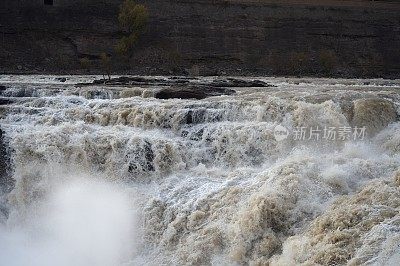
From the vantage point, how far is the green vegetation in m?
24.9

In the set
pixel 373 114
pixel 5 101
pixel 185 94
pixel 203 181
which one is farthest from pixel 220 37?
pixel 203 181

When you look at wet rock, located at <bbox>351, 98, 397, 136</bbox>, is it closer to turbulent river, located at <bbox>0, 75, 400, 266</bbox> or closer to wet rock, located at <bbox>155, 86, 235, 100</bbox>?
turbulent river, located at <bbox>0, 75, 400, 266</bbox>

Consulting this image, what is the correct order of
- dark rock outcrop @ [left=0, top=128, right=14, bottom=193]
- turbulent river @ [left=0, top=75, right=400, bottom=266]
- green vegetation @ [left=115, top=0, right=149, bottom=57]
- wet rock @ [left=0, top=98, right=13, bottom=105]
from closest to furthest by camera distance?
1. turbulent river @ [left=0, top=75, right=400, bottom=266]
2. dark rock outcrop @ [left=0, top=128, right=14, bottom=193]
3. wet rock @ [left=0, top=98, right=13, bottom=105]
4. green vegetation @ [left=115, top=0, right=149, bottom=57]

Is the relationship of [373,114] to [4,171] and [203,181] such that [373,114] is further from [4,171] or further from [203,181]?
[4,171]

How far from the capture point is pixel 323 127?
399 inches

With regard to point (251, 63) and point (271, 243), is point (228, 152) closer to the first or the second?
point (271, 243)

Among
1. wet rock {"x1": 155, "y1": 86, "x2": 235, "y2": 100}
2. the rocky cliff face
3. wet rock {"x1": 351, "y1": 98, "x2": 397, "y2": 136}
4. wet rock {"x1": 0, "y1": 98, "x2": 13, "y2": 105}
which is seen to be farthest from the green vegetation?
wet rock {"x1": 351, "y1": 98, "x2": 397, "y2": 136}

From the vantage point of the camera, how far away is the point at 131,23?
25.2 metres

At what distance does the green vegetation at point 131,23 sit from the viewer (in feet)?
81.7

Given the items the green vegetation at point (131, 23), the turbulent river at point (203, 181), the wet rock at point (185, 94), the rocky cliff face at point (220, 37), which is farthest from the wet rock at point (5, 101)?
the green vegetation at point (131, 23)

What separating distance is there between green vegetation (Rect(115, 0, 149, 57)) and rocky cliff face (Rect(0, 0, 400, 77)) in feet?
1.39

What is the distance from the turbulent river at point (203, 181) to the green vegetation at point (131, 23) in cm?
1280

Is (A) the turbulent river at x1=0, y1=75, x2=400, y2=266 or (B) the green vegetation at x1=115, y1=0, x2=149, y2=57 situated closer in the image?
(A) the turbulent river at x1=0, y1=75, x2=400, y2=266

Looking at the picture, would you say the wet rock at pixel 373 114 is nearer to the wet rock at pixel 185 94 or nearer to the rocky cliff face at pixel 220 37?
the wet rock at pixel 185 94
